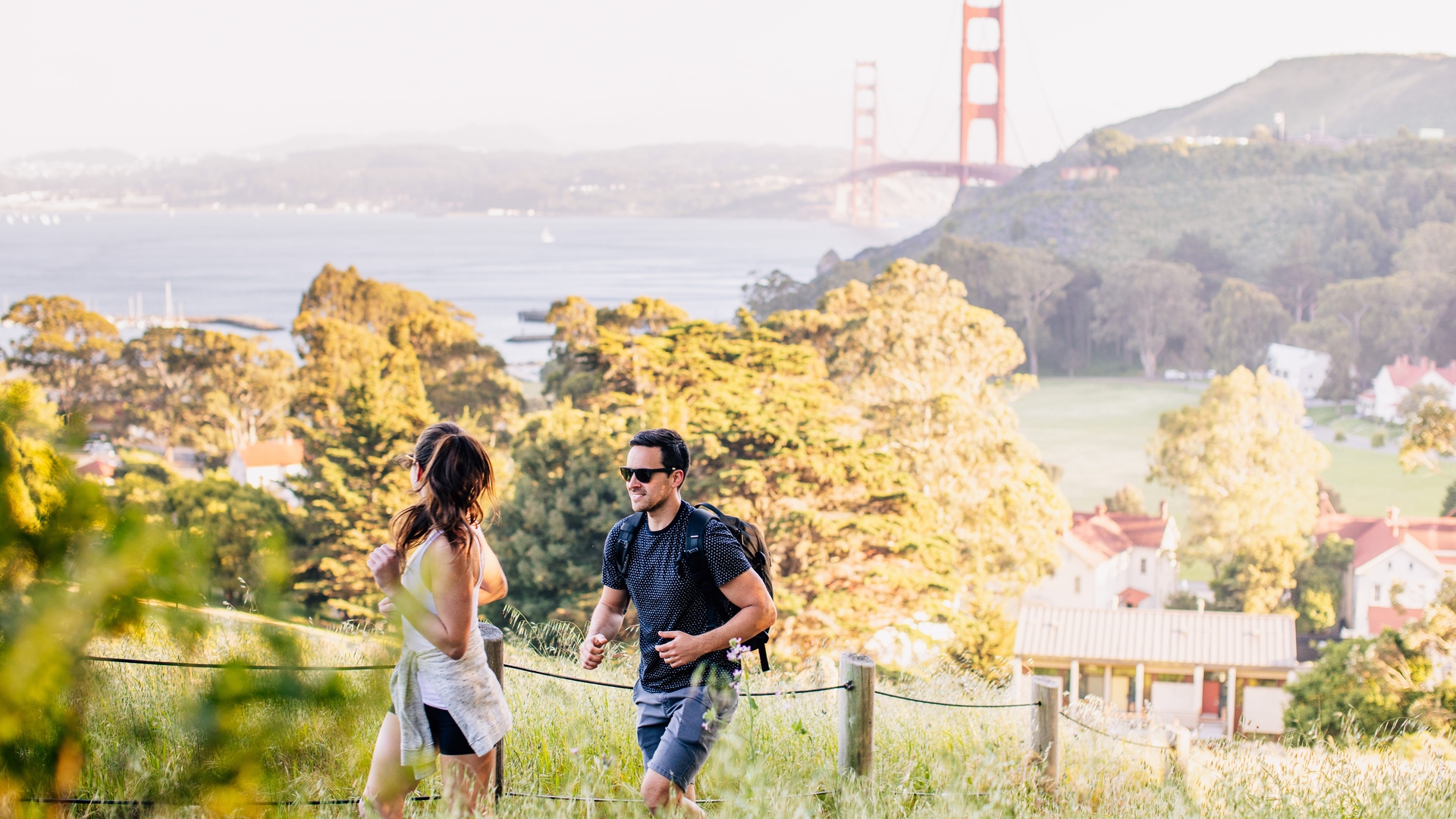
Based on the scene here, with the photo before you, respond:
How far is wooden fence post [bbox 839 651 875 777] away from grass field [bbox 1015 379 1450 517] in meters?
32.0

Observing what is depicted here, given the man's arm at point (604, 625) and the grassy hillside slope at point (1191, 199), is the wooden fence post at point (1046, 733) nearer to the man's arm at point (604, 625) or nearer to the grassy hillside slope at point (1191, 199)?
the man's arm at point (604, 625)

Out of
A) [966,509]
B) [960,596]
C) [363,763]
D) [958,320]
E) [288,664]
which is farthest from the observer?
[958,320]

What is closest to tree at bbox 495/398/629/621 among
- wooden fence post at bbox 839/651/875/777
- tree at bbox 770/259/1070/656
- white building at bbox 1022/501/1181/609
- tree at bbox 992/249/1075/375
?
tree at bbox 770/259/1070/656

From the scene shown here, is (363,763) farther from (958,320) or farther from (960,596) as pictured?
(958,320)

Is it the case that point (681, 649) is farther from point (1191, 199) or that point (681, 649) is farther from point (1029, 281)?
point (1191, 199)

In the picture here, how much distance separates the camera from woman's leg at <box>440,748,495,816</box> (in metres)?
1.99

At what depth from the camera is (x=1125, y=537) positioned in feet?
85.0

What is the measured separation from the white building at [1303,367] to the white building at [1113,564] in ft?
83.0

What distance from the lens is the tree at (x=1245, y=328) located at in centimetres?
4984

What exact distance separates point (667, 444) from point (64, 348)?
107 ft

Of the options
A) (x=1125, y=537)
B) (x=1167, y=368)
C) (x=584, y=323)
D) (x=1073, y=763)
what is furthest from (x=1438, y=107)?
(x=1073, y=763)

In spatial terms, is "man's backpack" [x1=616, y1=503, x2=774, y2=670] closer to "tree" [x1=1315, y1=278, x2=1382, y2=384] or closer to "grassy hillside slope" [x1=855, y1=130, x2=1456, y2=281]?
"tree" [x1=1315, y1=278, x2=1382, y2=384]

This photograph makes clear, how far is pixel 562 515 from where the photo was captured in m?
12.3

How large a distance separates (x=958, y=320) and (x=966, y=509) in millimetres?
2941
